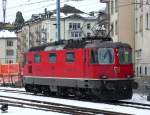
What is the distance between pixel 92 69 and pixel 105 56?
0.95 m

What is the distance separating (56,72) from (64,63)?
4.57 feet

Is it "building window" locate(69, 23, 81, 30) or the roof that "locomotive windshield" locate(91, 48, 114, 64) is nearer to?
"building window" locate(69, 23, 81, 30)

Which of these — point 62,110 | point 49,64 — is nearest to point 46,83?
point 49,64

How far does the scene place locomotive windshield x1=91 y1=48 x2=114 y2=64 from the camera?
2789 cm

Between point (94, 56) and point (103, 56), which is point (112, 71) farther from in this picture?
point (94, 56)

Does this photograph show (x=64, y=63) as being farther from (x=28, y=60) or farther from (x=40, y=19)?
(x=40, y=19)

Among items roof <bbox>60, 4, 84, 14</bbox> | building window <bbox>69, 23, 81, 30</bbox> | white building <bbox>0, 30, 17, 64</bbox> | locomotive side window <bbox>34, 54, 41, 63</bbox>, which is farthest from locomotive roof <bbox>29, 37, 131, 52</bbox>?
white building <bbox>0, 30, 17, 64</bbox>

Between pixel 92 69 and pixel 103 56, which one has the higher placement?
pixel 103 56

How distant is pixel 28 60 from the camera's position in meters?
36.4

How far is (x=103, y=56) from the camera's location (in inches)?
1102

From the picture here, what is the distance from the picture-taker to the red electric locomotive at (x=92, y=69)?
27.6m

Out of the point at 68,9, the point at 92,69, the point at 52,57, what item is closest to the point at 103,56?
the point at 92,69

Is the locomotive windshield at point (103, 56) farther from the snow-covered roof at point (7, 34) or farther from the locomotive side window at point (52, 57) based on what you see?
the snow-covered roof at point (7, 34)

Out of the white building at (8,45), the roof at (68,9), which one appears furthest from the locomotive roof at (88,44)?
the white building at (8,45)
